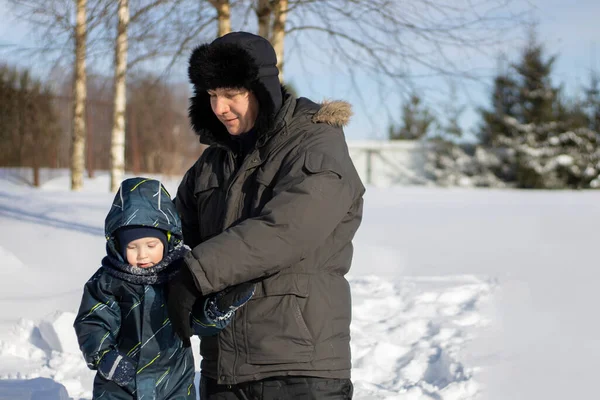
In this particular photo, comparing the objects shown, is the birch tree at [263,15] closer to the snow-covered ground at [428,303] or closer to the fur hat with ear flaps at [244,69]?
the snow-covered ground at [428,303]

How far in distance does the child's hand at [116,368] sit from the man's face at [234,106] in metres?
0.87

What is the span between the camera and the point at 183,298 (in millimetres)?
1911

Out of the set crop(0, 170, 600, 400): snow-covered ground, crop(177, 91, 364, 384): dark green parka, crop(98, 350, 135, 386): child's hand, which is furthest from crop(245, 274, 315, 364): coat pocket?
crop(0, 170, 600, 400): snow-covered ground

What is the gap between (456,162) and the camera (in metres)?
26.3

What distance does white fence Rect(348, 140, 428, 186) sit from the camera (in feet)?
88.6

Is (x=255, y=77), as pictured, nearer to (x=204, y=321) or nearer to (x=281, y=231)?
(x=281, y=231)

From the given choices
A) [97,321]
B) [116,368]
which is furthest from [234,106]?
[116,368]

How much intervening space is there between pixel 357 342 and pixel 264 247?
11.9 ft

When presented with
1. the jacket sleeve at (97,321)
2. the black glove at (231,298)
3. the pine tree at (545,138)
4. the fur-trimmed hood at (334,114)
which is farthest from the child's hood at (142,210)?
the pine tree at (545,138)

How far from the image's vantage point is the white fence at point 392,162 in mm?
27016

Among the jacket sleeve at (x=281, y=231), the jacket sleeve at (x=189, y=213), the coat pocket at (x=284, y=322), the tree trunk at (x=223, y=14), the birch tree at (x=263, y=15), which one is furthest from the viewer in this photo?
the tree trunk at (x=223, y=14)

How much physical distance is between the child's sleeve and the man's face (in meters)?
0.57

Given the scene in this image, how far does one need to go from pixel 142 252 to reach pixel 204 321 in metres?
0.41

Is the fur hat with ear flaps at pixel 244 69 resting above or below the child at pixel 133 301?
above
